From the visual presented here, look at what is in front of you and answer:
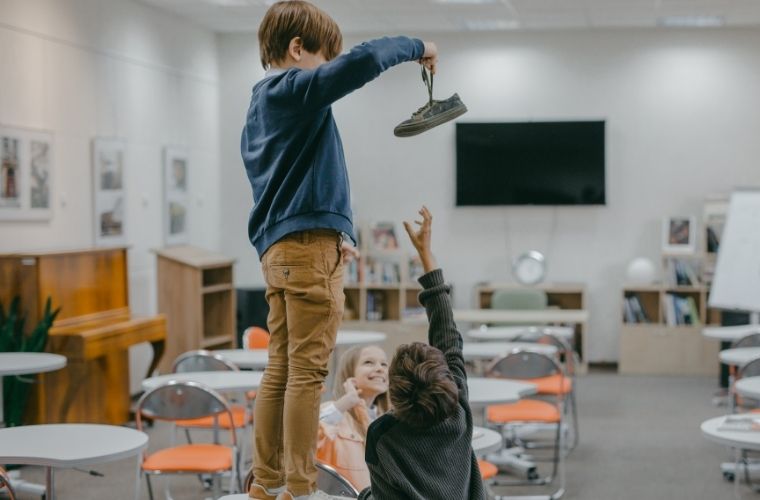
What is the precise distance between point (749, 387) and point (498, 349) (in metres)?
1.92

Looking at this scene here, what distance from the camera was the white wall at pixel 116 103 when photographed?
7.49 metres

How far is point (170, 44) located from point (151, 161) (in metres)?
1.23

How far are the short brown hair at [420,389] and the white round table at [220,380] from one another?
2.59 m

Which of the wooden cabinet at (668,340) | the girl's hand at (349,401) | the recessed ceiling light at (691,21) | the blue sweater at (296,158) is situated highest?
the recessed ceiling light at (691,21)

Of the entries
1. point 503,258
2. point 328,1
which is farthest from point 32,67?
point 503,258

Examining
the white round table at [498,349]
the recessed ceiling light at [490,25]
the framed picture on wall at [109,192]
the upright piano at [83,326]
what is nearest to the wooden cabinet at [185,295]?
the framed picture on wall at [109,192]

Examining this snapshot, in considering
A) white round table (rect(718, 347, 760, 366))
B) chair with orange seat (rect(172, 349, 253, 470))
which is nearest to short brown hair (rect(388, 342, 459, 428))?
chair with orange seat (rect(172, 349, 253, 470))

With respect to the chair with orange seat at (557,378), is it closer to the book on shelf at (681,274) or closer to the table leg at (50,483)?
the book on shelf at (681,274)

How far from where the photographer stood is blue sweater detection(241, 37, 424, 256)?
96.3 inches

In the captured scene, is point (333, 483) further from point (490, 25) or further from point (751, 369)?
point (490, 25)

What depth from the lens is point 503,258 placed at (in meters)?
11.0

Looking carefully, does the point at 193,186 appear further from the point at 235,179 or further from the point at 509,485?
the point at 509,485

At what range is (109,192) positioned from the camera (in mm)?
8594

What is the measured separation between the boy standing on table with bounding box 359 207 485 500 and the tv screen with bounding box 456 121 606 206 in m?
8.31
